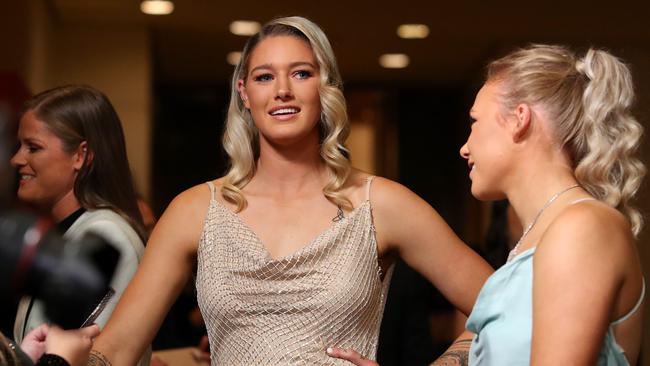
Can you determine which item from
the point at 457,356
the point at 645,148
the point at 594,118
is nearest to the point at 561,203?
the point at 594,118

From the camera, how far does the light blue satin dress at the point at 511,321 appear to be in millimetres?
1746

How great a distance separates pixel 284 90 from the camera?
2562mm

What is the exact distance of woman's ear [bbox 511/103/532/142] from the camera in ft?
6.21

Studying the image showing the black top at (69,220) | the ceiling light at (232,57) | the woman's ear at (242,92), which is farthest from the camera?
the ceiling light at (232,57)

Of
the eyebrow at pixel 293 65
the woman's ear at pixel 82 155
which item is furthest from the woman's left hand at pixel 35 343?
the woman's ear at pixel 82 155

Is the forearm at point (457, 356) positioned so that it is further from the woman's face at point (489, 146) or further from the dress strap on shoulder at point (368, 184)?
the woman's face at point (489, 146)

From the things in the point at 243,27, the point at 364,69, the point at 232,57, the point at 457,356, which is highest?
the point at 457,356

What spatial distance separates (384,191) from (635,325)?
3.12 ft

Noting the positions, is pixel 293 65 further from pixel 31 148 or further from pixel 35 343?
pixel 35 343

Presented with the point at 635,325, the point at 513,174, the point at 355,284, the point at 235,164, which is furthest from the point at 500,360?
the point at 235,164

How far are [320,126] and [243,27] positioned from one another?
5.38m

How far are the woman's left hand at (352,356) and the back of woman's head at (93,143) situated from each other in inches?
33.0

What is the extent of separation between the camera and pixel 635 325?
1.76m

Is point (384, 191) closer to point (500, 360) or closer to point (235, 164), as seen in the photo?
point (235, 164)
